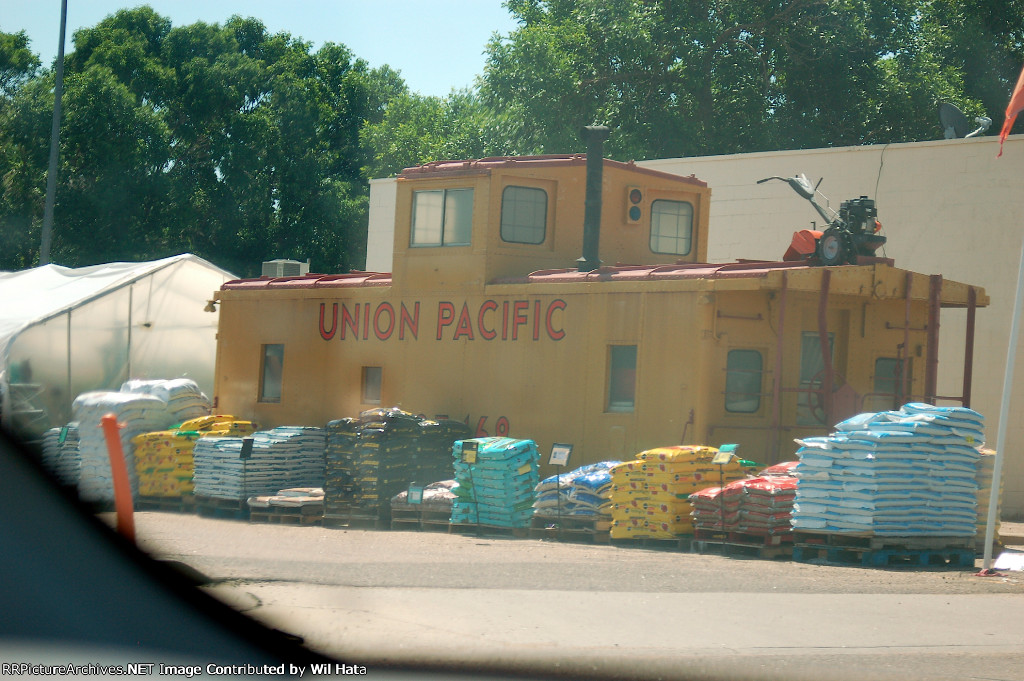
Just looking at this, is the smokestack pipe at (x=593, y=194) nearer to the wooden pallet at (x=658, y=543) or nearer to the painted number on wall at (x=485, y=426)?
the painted number on wall at (x=485, y=426)

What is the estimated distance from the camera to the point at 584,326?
1609cm

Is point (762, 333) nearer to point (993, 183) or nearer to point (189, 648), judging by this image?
point (993, 183)

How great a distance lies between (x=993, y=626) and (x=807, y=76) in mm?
29229

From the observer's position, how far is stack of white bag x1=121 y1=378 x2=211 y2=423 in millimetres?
19500

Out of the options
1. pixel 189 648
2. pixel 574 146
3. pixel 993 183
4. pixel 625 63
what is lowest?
pixel 189 648

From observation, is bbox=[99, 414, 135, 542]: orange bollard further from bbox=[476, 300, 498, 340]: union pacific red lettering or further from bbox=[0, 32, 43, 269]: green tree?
bbox=[0, 32, 43, 269]: green tree

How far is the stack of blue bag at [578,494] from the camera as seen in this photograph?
45.5ft

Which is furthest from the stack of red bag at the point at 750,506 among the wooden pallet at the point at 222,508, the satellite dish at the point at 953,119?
the satellite dish at the point at 953,119

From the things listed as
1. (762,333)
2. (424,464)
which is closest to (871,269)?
(762,333)

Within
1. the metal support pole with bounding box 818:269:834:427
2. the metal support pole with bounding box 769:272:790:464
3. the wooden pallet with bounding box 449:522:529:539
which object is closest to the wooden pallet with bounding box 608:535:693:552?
the wooden pallet with bounding box 449:522:529:539

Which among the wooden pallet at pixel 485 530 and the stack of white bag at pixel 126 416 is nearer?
the wooden pallet at pixel 485 530

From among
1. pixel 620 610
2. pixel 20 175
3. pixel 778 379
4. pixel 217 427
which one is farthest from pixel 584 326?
pixel 20 175

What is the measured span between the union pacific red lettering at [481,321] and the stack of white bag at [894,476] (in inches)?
244

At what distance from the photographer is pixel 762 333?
602 inches
